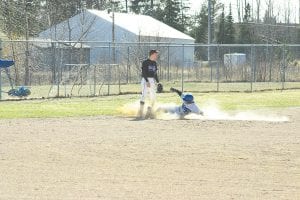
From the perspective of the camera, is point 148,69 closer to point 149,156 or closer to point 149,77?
point 149,77

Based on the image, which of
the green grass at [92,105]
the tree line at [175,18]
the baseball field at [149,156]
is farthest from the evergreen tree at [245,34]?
Answer: the baseball field at [149,156]

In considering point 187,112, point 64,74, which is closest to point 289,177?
point 187,112

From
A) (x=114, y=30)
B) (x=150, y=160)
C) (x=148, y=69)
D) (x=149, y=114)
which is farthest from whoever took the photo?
(x=114, y=30)

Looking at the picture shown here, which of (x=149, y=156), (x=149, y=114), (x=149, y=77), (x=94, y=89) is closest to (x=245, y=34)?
(x=94, y=89)

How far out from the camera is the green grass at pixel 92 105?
19.3 meters

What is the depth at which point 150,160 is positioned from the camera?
409 inches

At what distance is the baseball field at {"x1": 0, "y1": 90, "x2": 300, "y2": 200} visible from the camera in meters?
8.14

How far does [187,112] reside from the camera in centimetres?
1728

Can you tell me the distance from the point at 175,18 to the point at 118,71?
5148cm

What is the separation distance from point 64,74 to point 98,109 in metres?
11.4

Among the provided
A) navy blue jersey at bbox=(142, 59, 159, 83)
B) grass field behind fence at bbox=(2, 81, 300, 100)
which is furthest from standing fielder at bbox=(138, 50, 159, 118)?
grass field behind fence at bbox=(2, 81, 300, 100)

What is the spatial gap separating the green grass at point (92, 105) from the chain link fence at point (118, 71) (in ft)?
8.22

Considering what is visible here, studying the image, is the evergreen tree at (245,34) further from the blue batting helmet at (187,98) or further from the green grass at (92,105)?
the blue batting helmet at (187,98)

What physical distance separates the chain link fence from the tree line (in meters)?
11.0
